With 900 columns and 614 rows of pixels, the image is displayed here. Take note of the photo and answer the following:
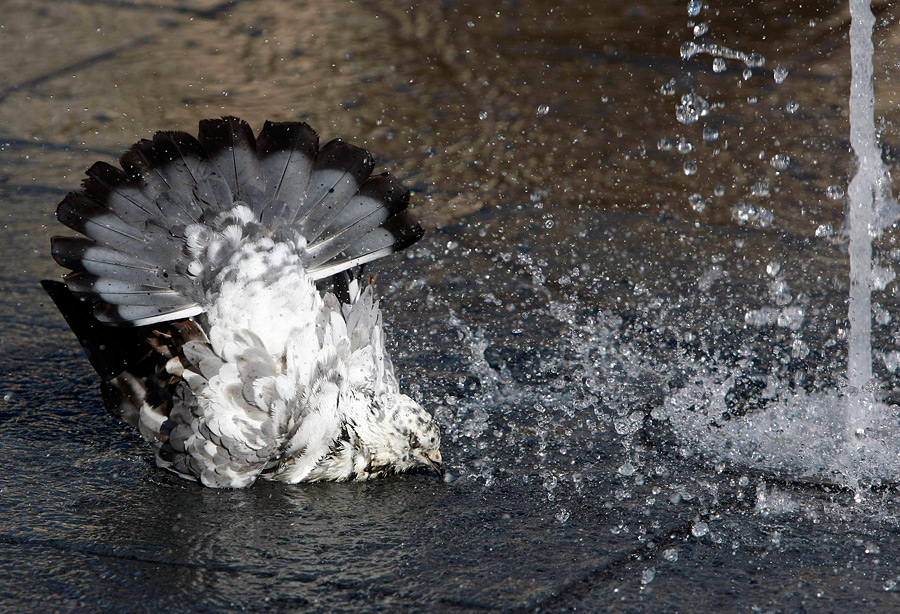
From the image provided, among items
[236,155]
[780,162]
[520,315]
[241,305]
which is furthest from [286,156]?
[780,162]

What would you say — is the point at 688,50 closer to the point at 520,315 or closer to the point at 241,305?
the point at 520,315

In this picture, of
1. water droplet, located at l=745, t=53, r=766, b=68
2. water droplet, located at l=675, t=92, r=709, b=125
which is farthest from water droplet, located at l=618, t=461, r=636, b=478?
water droplet, located at l=745, t=53, r=766, b=68

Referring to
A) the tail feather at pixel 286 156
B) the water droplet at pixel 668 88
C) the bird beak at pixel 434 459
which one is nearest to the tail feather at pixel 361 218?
the tail feather at pixel 286 156

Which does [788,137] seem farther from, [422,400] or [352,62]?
[422,400]

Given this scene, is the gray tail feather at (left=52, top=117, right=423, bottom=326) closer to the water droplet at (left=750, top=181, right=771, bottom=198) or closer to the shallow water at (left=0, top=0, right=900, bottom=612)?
the shallow water at (left=0, top=0, right=900, bottom=612)

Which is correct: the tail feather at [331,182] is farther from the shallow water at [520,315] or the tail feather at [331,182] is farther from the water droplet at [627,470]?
the water droplet at [627,470]
